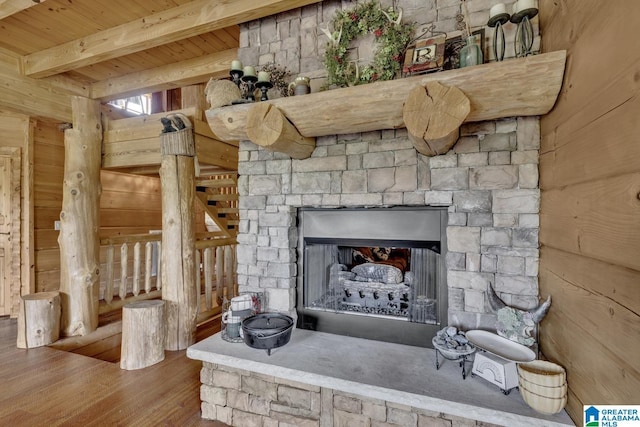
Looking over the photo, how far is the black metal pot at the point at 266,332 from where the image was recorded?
5.96 feet

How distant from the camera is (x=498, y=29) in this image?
165 cm

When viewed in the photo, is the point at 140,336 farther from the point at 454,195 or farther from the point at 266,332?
the point at 454,195

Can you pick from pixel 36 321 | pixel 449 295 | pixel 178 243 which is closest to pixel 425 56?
pixel 449 295

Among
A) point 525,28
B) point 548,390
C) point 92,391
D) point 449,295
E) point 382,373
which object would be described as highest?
point 525,28

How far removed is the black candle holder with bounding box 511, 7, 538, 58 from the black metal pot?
6.60 ft

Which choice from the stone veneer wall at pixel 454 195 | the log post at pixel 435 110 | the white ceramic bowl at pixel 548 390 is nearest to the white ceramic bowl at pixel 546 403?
the white ceramic bowl at pixel 548 390

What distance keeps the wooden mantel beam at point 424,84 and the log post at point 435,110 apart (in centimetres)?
13

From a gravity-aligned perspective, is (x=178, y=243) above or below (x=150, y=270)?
above

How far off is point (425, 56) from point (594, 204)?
110 centimetres

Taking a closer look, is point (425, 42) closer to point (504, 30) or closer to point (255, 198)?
point (504, 30)

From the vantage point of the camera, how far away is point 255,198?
7.67 feet

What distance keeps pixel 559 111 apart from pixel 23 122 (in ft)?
17.4

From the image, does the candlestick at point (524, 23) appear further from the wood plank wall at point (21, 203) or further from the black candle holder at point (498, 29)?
the wood plank wall at point (21, 203)

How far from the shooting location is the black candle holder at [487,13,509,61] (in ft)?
4.94
